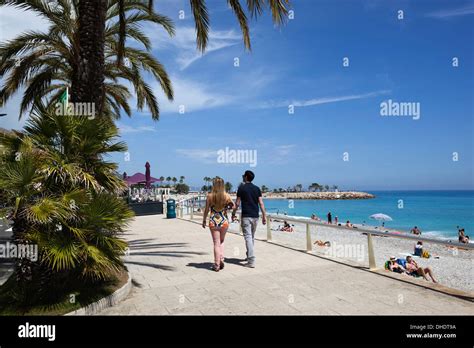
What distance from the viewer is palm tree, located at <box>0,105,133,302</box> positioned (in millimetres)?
4168

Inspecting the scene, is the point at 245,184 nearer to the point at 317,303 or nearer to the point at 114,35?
the point at 317,303

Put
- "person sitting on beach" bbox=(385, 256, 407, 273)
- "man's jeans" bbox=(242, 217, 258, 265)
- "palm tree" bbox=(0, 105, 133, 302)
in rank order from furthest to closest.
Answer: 1. "person sitting on beach" bbox=(385, 256, 407, 273)
2. "man's jeans" bbox=(242, 217, 258, 265)
3. "palm tree" bbox=(0, 105, 133, 302)

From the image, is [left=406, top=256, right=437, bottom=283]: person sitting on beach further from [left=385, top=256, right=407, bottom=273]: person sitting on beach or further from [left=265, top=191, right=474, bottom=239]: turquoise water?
[left=265, top=191, right=474, bottom=239]: turquoise water

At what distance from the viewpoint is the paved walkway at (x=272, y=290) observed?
4.32 metres

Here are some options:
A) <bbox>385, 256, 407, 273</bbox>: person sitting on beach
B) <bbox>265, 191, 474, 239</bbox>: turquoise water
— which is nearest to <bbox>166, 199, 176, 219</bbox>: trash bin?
<bbox>385, 256, 407, 273</bbox>: person sitting on beach

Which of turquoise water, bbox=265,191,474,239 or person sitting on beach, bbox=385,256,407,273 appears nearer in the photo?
person sitting on beach, bbox=385,256,407,273

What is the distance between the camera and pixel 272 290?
5133mm

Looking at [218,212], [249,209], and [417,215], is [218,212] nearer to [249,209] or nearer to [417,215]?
[249,209]

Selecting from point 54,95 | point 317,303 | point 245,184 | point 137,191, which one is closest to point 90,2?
point 245,184

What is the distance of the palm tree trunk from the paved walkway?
350 centimetres

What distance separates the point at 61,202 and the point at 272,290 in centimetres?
336

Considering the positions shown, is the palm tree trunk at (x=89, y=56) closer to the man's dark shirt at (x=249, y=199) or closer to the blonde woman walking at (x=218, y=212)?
the blonde woman walking at (x=218, y=212)

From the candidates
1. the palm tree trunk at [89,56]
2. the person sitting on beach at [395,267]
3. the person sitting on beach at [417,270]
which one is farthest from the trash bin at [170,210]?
the palm tree trunk at [89,56]
